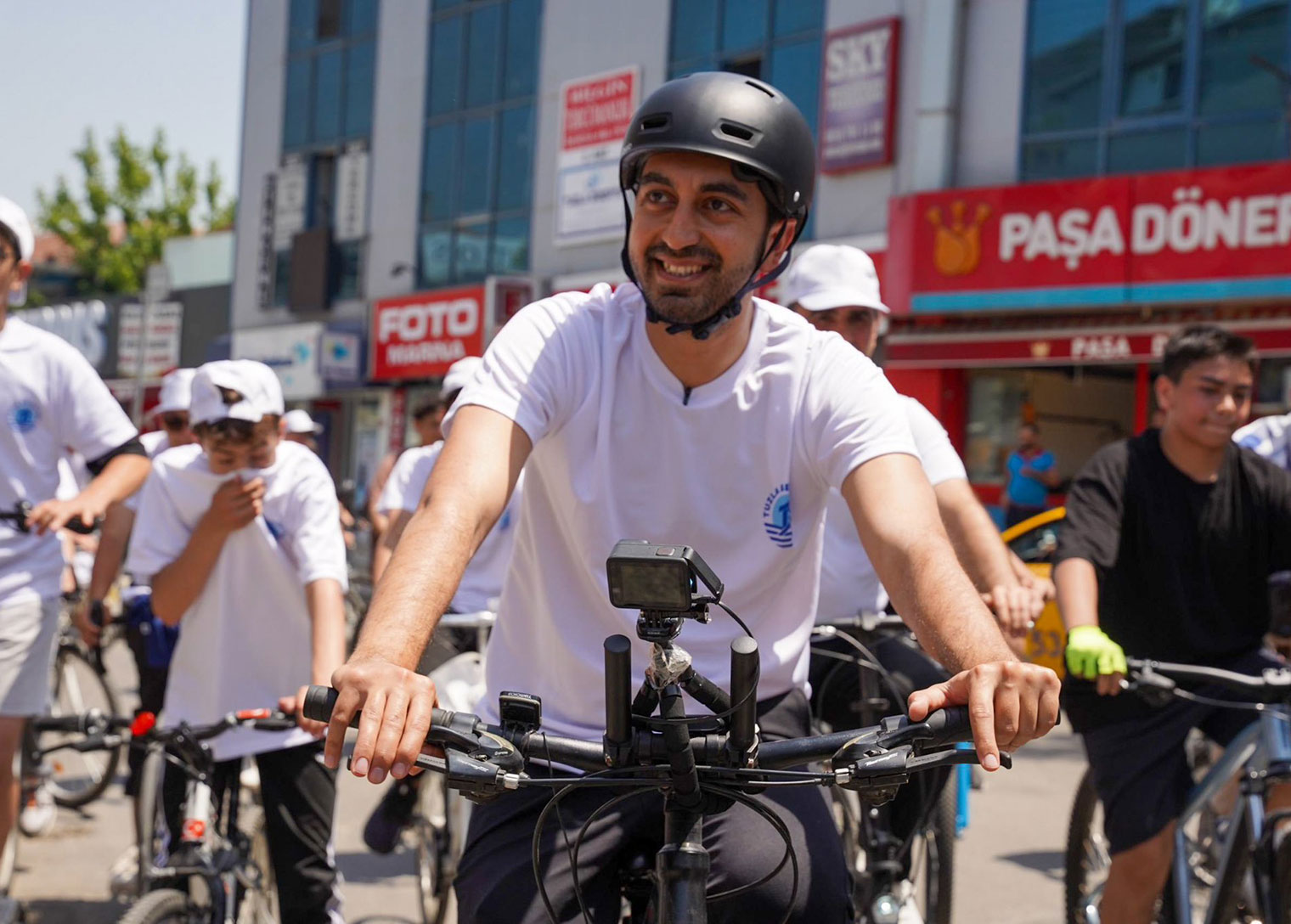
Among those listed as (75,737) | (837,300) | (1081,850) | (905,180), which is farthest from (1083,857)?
(905,180)

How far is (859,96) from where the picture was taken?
67.4 ft

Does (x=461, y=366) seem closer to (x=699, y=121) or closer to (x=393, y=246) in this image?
(x=699, y=121)

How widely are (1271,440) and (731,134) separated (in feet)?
10.6

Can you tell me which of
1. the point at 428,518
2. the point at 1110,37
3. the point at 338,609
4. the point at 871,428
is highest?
the point at 1110,37

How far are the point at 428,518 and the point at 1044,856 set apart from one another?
5.61 metres

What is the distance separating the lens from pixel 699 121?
107 inches

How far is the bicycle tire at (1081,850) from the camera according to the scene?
202 inches

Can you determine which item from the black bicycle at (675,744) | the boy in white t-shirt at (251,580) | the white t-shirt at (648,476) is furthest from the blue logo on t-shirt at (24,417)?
the black bicycle at (675,744)

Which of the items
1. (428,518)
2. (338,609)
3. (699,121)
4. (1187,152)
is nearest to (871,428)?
(699,121)

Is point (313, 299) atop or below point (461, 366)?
atop

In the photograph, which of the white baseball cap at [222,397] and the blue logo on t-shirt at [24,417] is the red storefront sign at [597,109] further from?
the white baseball cap at [222,397]

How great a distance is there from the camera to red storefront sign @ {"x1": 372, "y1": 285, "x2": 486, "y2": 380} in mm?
26094

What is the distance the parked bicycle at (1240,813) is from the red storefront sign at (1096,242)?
1272 cm

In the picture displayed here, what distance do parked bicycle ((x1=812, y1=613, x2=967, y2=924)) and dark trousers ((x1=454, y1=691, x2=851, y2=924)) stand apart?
1.63 metres
